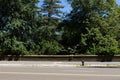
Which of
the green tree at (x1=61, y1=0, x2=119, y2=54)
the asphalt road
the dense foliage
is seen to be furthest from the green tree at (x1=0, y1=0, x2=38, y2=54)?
the asphalt road

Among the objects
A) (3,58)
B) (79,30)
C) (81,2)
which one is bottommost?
(3,58)

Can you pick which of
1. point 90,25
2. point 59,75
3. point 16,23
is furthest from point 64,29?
point 59,75

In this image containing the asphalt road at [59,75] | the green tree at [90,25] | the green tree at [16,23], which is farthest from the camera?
the green tree at [16,23]

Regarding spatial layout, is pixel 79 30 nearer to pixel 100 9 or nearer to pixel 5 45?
pixel 100 9

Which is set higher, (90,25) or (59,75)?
(90,25)

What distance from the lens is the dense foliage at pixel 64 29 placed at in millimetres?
43250

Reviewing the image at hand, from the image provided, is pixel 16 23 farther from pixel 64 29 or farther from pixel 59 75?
pixel 59 75

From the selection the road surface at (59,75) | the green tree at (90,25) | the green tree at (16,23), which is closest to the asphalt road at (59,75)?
the road surface at (59,75)

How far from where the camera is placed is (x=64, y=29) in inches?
1866

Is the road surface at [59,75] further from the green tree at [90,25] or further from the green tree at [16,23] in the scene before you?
the green tree at [16,23]

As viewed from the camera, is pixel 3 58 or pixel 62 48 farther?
pixel 62 48

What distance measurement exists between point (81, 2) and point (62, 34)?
5513mm

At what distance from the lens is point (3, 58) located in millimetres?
37938

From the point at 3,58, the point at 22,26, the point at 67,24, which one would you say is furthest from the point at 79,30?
the point at 3,58
